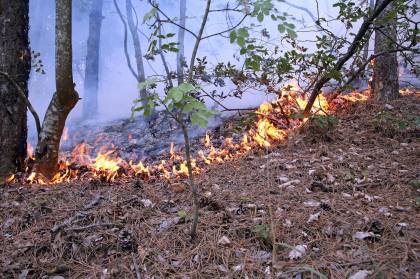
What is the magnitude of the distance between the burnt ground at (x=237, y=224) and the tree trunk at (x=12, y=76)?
707mm

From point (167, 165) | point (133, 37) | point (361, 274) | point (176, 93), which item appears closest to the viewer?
point (176, 93)

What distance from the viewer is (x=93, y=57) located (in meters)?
16.6

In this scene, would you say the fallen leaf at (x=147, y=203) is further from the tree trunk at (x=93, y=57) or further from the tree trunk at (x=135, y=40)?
the tree trunk at (x=93, y=57)

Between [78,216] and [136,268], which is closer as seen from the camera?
[136,268]

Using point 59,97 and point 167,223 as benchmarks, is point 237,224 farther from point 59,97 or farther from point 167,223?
point 59,97

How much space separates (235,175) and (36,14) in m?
19.3

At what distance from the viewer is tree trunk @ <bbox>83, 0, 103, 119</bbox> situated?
15883 millimetres

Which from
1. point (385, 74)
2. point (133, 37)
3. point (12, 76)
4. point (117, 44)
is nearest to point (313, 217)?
point (12, 76)

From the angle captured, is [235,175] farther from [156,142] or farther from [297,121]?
[156,142]

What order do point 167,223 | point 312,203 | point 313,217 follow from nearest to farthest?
point 313,217 < point 167,223 < point 312,203

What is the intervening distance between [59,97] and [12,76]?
71 cm

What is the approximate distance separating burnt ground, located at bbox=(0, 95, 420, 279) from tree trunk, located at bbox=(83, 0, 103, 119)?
1292 centimetres

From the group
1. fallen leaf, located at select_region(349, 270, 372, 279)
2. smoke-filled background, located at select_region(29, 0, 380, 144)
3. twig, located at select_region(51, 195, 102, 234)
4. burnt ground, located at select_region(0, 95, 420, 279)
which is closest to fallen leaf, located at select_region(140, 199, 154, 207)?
burnt ground, located at select_region(0, 95, 420, 279)

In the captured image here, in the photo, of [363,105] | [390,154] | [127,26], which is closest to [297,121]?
[363,105]
